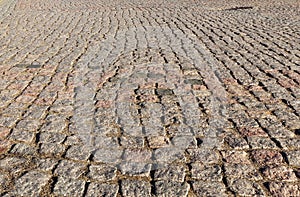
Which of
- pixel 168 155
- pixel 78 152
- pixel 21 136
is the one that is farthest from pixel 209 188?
pixel 21 136

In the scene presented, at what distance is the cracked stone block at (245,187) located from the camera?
2541mm

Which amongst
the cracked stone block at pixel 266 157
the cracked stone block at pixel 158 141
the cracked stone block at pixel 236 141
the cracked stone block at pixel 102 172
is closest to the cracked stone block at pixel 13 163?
the cracked stone block at pixel 102 172

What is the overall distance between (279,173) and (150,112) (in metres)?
1.53

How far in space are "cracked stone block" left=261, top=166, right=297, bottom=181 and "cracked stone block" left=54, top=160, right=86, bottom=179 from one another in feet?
4.67

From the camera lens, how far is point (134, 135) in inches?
132

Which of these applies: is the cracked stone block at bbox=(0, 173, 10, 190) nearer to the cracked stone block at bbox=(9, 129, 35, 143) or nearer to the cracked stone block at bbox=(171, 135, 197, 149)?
the cracked stone block at bbox=(9, 129, 35, 143)

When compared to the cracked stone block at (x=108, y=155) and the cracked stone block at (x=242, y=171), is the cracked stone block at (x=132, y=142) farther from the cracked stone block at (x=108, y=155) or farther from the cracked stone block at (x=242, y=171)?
the cracked stone block at (x=242, y=171)

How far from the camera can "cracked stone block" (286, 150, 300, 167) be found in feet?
9.50

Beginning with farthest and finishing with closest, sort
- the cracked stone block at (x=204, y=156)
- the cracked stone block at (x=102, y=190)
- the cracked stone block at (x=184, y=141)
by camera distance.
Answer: the cracked stone block at (x=184, y=141)
the cracked stone block at (x=204, y=156)
the cracked stone block at (x=102, y=190)

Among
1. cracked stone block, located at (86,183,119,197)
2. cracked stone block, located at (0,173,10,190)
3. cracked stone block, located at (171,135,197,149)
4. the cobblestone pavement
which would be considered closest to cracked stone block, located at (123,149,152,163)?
the cobblestone pavement

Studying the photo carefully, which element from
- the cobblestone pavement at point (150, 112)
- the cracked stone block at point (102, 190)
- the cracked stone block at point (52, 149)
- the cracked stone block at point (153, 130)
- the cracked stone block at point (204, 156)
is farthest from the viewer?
the cracked stone block at point (153, 130)

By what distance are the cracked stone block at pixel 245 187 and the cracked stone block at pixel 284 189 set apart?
90mm

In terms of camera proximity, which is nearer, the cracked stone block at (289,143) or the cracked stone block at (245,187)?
the cracked stone block at (245,187)

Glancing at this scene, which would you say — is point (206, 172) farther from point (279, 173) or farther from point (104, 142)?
point (104, 142)
